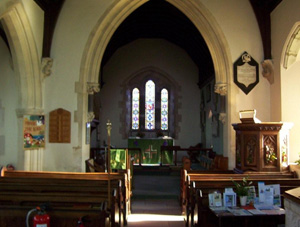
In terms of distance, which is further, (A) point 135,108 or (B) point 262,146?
(A) point 135,108

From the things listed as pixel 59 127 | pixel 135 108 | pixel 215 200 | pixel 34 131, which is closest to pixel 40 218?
pixel 215 200

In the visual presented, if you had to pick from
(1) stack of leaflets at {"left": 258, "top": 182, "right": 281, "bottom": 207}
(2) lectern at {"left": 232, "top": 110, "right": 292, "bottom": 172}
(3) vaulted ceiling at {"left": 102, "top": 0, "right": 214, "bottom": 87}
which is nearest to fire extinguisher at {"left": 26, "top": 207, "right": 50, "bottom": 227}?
(1) stack of leaflets at {"left": 258, "top": 182, "right": 281, "bottom": 207}

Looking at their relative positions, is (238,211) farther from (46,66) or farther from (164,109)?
(164,109)

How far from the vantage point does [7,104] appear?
25.0 feet

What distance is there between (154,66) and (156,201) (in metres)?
7.57

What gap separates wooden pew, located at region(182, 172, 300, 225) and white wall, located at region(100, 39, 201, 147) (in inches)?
313

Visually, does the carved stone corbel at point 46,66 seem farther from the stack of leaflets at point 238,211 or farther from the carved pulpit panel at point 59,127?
the stack of leaflets at point 238,211

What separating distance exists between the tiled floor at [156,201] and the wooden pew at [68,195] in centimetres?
51

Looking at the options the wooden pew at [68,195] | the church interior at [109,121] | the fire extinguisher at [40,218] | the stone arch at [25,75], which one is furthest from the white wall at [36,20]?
the fire extinguisher at [40,218]

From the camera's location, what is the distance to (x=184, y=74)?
13.4 meters

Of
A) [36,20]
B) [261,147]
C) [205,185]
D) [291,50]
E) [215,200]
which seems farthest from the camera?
[36,20]

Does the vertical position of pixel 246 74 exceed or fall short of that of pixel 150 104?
it exceeds it

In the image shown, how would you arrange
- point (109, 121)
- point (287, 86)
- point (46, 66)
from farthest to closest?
point (46, 66) → point (287, 86) → point (109, 121)

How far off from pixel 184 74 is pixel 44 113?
734 cm
